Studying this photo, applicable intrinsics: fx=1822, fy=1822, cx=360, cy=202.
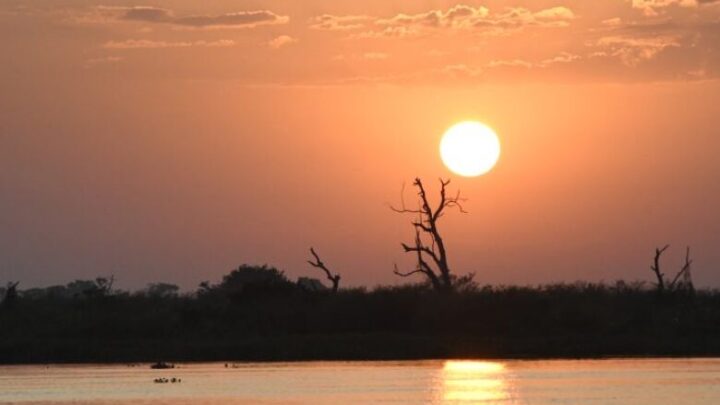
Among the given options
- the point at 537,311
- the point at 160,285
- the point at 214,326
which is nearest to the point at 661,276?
the point at 537,311

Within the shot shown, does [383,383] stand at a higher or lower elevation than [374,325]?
lower

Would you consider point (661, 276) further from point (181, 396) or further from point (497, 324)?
point (181, 396)

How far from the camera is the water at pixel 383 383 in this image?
45094 mm

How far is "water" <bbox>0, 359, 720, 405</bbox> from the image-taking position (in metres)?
45.1

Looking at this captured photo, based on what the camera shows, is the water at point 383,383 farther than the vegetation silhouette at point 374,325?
No

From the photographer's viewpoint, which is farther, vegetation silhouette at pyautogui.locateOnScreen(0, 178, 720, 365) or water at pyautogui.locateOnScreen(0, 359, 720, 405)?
vegetation silhouette at pyautogui.locateOnScreen(0, 178, 720, 365)

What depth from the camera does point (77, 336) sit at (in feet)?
227

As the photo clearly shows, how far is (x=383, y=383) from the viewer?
Result: 164 feet

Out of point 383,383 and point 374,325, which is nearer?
point 383,383

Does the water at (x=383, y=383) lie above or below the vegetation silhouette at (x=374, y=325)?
below

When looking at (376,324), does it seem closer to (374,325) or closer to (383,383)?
(374,325)

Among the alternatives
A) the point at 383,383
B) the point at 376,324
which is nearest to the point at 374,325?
the point at 376,324

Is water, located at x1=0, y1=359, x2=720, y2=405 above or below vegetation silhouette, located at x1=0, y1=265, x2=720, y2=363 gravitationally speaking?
below

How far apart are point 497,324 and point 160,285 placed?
92.4 meters
